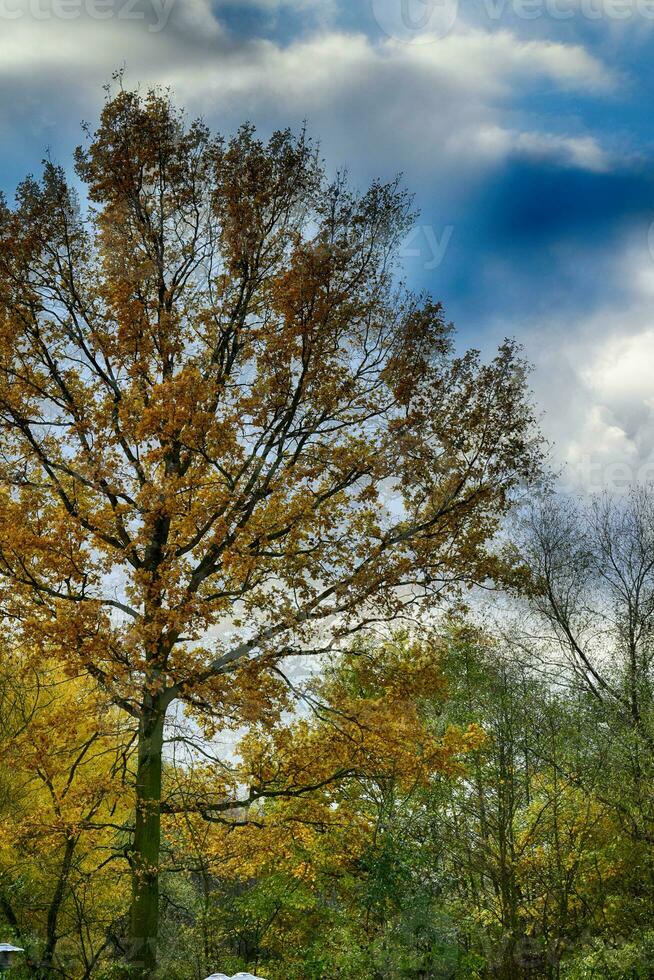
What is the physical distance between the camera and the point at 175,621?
8.68 m

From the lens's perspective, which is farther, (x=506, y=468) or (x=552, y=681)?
(x=552, y=681)

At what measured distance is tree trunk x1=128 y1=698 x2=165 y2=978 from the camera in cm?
969

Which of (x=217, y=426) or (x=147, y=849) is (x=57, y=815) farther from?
(x=217, y=426)

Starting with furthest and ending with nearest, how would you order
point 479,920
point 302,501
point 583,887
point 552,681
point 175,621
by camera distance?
point 552,681 → point 479,920 → point 583,887 → point 302,501 → point 175,621

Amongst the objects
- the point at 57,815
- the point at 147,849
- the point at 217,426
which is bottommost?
the point at 147,849

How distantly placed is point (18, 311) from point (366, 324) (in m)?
4.76

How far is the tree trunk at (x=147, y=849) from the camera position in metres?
9.69

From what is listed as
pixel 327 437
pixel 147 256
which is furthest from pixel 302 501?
pixel 147 256

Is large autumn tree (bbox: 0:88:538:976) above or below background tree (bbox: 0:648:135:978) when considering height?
above

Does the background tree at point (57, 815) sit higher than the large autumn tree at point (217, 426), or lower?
lower

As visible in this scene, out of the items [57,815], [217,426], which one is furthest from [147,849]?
[217,426]

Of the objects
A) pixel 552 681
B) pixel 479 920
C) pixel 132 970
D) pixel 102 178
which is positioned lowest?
pixel 132 970

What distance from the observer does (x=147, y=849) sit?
10.0 m

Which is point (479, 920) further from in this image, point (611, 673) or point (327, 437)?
point (327, 437)
